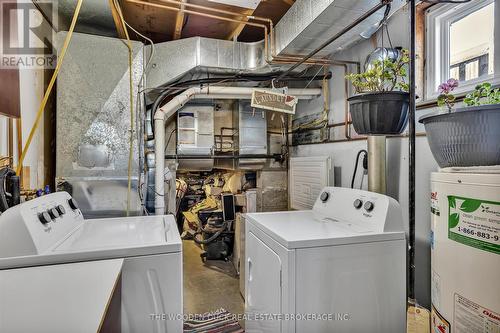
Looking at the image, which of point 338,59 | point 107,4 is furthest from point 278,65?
point 107,4

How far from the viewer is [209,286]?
350 centimetres

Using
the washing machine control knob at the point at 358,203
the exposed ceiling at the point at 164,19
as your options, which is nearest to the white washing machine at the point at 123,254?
the washing machine control knob at the point at 358,203

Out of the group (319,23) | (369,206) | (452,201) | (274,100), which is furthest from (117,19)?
(452,201)

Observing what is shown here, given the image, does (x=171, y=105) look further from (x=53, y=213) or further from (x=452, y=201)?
(x=452, y=201)

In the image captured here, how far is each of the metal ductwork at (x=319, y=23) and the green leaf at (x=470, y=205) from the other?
1.26 meters

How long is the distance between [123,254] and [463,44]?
227 cm

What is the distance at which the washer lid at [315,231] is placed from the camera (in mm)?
1548

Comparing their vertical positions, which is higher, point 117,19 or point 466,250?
point 117,19

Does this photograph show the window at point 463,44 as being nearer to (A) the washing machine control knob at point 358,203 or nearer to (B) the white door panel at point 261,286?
(A) the washing machine control knob at point 358,203

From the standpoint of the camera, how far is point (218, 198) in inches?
203

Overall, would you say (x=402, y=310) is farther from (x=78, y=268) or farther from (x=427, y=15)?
(x=427, y=15)

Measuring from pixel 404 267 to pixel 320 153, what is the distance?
5.53 feet

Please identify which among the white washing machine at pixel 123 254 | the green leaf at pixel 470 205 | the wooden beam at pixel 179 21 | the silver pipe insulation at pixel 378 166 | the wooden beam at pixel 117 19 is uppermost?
the wooden beam at pixel 179 21

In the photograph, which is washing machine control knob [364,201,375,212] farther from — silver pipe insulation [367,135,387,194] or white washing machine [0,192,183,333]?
white washing machine [0,192,183,333]
